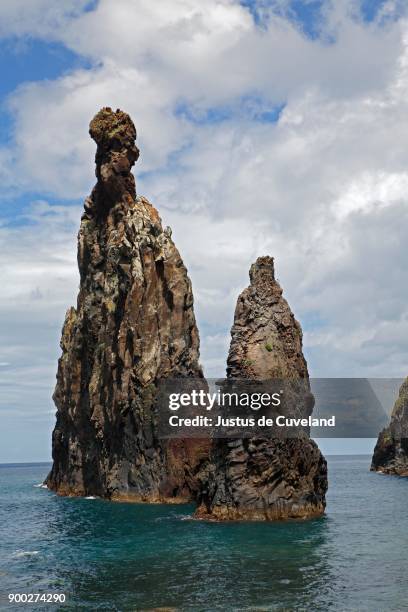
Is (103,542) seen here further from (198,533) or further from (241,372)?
(241,372)

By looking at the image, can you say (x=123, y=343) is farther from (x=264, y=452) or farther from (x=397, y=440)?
(x=397, y=440)

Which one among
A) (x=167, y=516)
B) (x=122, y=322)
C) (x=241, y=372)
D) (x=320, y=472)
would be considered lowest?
(x=167, y=516)

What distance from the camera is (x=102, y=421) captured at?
88625 mm

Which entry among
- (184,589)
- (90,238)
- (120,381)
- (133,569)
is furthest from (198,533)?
(90,238)

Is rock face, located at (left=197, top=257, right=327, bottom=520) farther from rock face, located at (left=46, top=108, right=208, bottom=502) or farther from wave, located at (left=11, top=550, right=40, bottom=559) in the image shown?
rock face, located at (left=46, top=108, right=208, bottom=502)

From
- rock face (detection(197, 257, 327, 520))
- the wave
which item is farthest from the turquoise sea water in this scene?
rock face (detection(197, 257, 327, 520))

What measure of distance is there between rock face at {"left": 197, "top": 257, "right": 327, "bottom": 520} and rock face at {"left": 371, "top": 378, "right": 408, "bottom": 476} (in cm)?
7524

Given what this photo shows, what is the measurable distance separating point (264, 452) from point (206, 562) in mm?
16808

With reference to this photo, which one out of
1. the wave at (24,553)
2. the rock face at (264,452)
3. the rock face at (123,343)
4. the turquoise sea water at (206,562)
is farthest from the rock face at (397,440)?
the wave at (24,553)

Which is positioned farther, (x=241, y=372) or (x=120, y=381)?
(x=120, y=381)

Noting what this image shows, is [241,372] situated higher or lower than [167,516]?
higher

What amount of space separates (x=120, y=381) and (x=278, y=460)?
36.7 m

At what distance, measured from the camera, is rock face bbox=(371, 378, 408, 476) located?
128 metres

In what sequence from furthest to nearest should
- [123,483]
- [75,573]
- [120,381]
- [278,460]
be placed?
[120,381], [123,483], [278,460], [75,573]
